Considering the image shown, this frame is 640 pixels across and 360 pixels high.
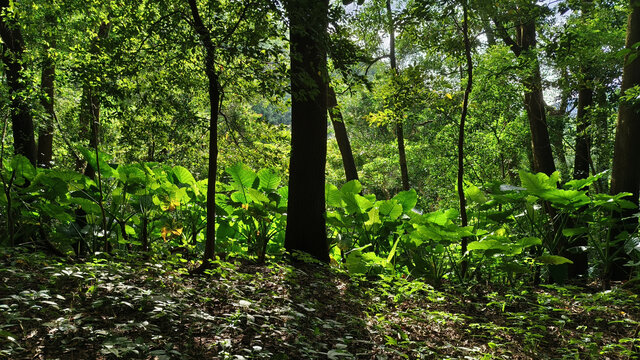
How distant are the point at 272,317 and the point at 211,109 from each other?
1.60 meters

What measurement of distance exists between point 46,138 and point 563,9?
10.0m

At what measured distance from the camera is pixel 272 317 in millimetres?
2398

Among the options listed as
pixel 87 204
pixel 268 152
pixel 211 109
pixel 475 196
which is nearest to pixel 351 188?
pixel 268 152

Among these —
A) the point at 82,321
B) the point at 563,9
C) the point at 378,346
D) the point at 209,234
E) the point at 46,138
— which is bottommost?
the point at 378,346

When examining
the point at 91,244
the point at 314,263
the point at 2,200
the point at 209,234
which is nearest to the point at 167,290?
the point at 209,234

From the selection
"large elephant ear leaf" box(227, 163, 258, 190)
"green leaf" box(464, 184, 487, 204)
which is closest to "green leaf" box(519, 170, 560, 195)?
"green leaf" box(464, 184, 487, 204)

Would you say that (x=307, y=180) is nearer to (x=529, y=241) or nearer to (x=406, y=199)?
(x=406, y=199)

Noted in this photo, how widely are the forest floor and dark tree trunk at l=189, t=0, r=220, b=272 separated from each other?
11.2 inches

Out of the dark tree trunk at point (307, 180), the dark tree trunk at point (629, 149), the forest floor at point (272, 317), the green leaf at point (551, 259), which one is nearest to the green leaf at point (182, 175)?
the dark tree trunk at point (307, 180)

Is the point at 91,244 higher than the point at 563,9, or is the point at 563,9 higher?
the point at 563,9

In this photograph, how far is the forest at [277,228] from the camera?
230 centimetres

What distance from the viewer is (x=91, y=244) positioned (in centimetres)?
405

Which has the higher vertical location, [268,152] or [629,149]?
[629,149]

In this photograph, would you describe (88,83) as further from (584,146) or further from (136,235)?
(584,146)
